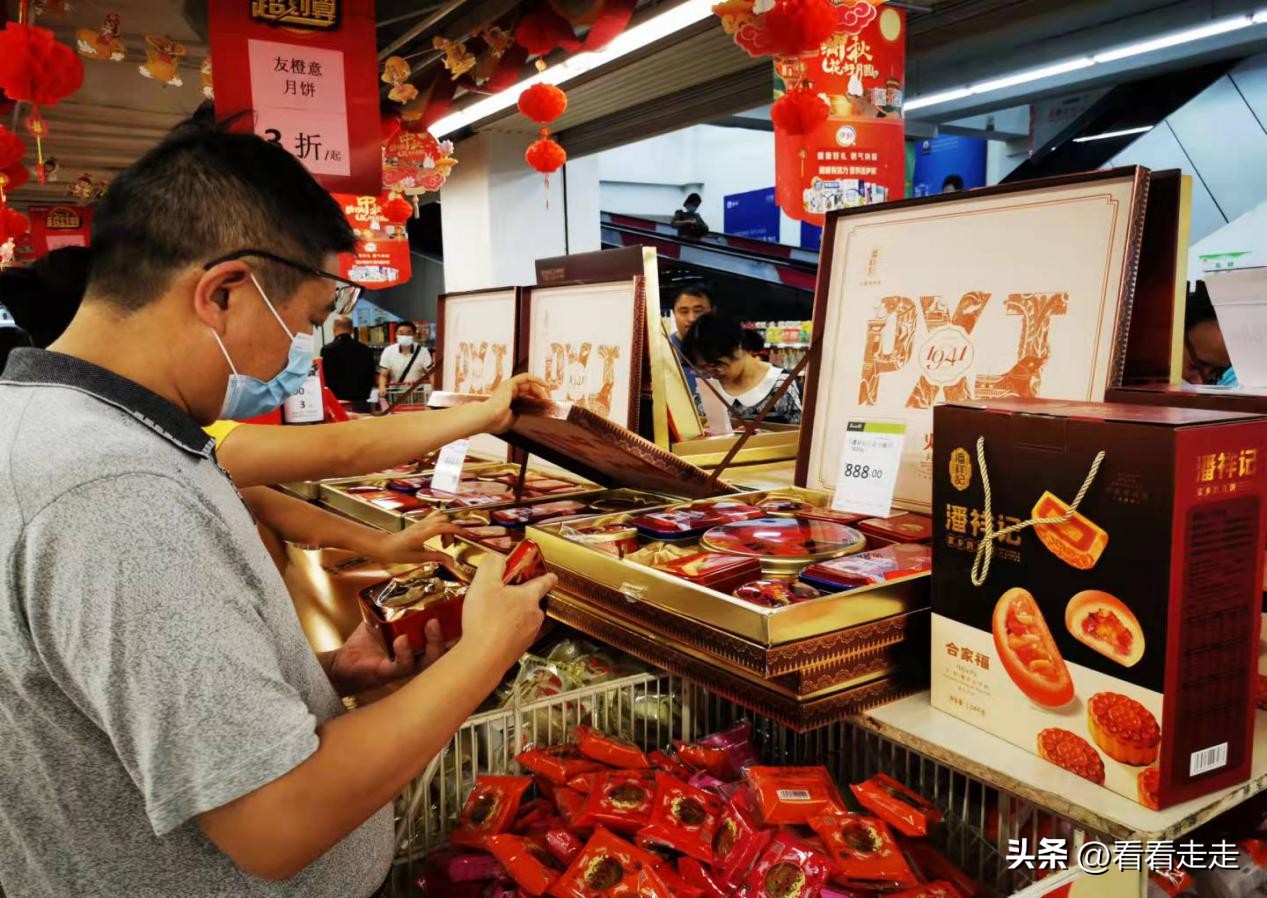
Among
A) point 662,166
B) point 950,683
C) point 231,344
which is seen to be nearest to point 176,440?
point 231,344

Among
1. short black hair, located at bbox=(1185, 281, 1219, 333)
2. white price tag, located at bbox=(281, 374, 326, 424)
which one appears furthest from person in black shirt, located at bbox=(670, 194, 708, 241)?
white price tag, located at bbox=(281, 374, 326, 424)

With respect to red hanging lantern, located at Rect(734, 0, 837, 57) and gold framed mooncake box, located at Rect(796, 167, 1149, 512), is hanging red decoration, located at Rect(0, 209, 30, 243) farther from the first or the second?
gold framed mooncake box, located at Rect(796, 167, 1149, 512)

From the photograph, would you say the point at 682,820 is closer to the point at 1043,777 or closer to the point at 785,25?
the point at 1043,777

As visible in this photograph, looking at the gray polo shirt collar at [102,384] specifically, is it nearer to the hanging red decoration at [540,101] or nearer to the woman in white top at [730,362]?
the woman in white top at [730,362]

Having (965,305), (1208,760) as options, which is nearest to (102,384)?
(1208,760)

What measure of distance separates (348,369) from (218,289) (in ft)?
21.0

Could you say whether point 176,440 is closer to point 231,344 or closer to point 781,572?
point 231,344

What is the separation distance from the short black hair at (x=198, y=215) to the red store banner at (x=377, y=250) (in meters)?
7.44

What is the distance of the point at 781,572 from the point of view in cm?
138

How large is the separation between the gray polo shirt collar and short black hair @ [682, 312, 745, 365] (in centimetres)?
370

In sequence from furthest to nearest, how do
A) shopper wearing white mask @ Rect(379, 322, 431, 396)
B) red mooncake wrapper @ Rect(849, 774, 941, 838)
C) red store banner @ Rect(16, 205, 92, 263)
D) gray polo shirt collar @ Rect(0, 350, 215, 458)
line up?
red store banner @ Rect(16, 205, 92, 263), shopper wearing white mask @ Rect(379, 322, 431, 396), red mooncake wrapper @ Rect(849, 774, 941, 838), gray polo shirt collar @ Rect(0, 350, 215, 458)

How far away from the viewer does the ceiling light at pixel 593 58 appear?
4.85 meters

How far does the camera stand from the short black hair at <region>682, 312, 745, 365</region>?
4.48 m

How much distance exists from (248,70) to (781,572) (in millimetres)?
3295
